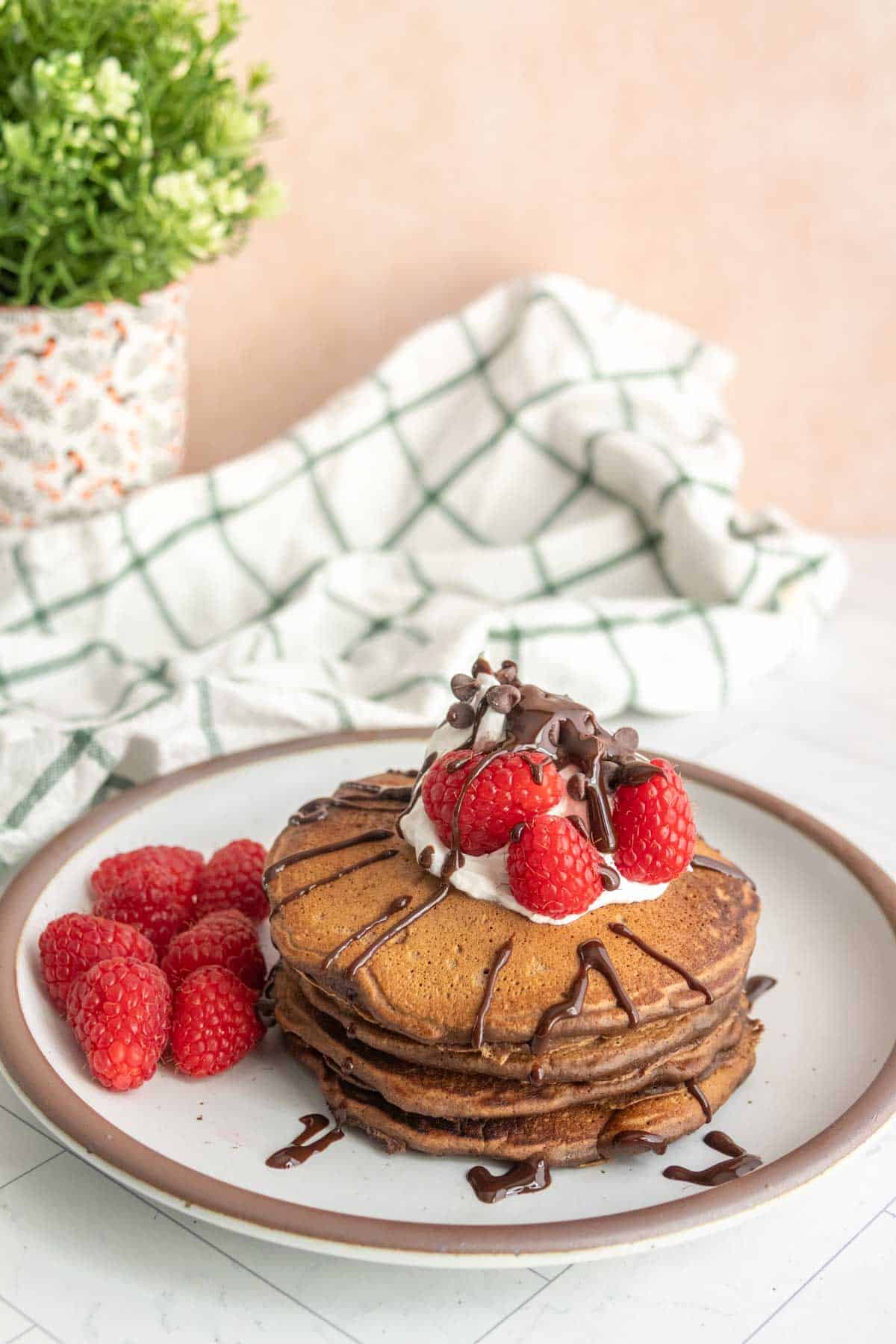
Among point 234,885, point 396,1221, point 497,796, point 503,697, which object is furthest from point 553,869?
point 234,885

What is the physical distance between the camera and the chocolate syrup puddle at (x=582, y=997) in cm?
116

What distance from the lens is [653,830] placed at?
1261mm

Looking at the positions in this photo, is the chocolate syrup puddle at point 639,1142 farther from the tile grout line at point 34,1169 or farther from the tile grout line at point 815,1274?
the tile grout line at point 34,1169

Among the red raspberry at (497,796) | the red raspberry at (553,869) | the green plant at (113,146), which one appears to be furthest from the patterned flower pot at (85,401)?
the red raspberry at (553,869)

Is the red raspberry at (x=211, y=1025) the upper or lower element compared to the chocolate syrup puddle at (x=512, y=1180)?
upper

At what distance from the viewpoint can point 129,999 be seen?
1251mm

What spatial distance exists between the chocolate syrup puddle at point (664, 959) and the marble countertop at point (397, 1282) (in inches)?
7.2

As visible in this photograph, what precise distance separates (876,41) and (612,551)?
115 cm

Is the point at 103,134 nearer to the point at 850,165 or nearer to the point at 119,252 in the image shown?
the point at 119,252

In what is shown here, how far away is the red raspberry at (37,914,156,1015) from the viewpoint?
1335 millimetres

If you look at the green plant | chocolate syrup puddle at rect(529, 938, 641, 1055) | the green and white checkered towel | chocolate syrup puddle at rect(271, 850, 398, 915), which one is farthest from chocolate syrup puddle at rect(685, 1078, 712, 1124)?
the green plant

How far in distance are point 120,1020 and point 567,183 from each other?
200 cm

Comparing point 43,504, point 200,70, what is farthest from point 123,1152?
point 200,70

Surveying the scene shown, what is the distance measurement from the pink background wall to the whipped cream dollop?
1.48 m
